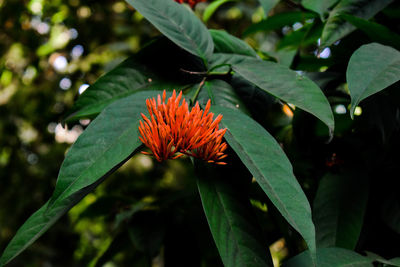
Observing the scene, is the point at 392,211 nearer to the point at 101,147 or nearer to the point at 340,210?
the point at 340,210

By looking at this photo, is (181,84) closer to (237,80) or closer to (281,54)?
(237,80)

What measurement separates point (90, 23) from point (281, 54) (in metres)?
1.48

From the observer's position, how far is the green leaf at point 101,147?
363mm

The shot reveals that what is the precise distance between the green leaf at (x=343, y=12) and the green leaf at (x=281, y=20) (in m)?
0.11

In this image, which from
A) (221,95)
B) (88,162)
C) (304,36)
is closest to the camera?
(88,162)

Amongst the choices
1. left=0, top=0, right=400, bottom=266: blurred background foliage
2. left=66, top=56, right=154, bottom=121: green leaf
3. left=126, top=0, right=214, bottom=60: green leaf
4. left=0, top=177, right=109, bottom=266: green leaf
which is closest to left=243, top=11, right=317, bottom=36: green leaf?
left=0, top=0, right=400, bottom=266: blurred background foliage

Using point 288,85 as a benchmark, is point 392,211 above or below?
below

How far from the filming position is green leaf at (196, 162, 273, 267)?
14.8 inches

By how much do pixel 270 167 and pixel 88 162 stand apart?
0.20 meters

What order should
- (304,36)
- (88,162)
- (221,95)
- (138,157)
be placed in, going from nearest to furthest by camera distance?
(88,162)
(221,95)
(304,36)
(138,157)

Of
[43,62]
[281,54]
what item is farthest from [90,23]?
[281,54]

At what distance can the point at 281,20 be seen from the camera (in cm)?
77

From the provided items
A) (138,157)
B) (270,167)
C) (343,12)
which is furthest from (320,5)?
(138,157)

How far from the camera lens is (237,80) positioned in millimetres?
580
